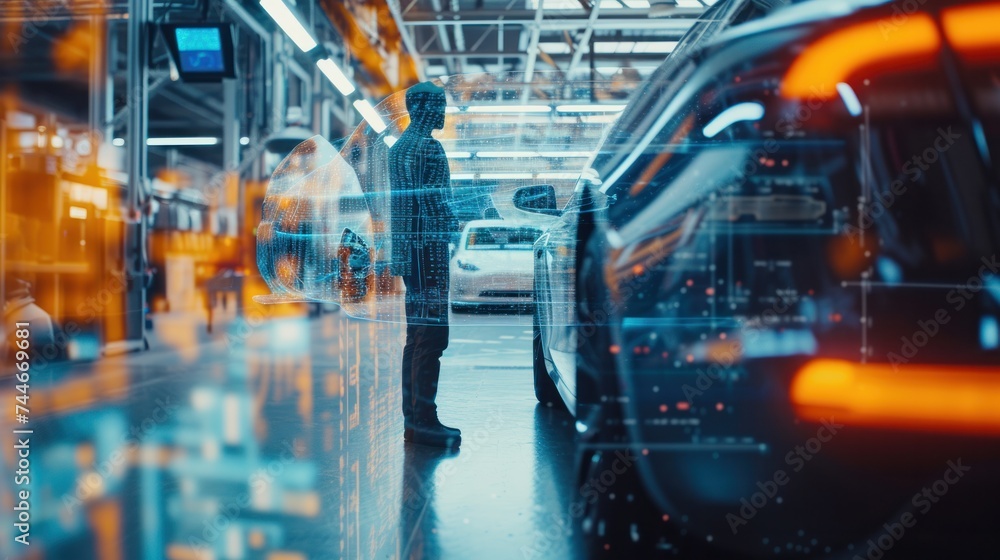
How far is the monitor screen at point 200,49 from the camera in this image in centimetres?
832

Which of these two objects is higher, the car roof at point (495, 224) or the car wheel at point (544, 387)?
Answer: the car roof at point (495, 224)

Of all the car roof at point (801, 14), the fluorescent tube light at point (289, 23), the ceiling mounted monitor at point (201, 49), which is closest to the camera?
the car roof at point (801, 14)

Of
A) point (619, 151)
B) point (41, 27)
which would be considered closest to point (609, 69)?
point (41, 27)

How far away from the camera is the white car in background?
4617 mm

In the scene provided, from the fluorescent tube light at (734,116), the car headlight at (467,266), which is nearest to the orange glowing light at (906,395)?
the fluorescent tube light at (734,116)

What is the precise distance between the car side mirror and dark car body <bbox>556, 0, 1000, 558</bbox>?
1.44 m

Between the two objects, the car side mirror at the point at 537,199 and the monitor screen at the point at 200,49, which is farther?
the monitor screen at the point at 200,49

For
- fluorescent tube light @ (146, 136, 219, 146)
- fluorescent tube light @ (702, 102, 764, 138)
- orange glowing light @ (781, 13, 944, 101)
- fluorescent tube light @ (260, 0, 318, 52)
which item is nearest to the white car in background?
fluorescent tube light @ (702, 102, 764, 138)

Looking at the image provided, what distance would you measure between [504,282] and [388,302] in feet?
3.00

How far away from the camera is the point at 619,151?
2486 millimetres

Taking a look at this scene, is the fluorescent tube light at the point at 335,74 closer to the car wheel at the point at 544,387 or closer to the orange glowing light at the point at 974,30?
the car wheel at the point at 544,387

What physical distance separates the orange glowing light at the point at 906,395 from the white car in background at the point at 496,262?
101 inches

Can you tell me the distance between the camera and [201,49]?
8.38 m

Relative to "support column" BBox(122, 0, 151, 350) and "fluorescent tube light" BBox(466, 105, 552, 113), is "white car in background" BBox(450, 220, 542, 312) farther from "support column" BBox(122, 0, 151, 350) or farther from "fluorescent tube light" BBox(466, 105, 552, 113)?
"support column" BBox(122, 0, 151, 350)
